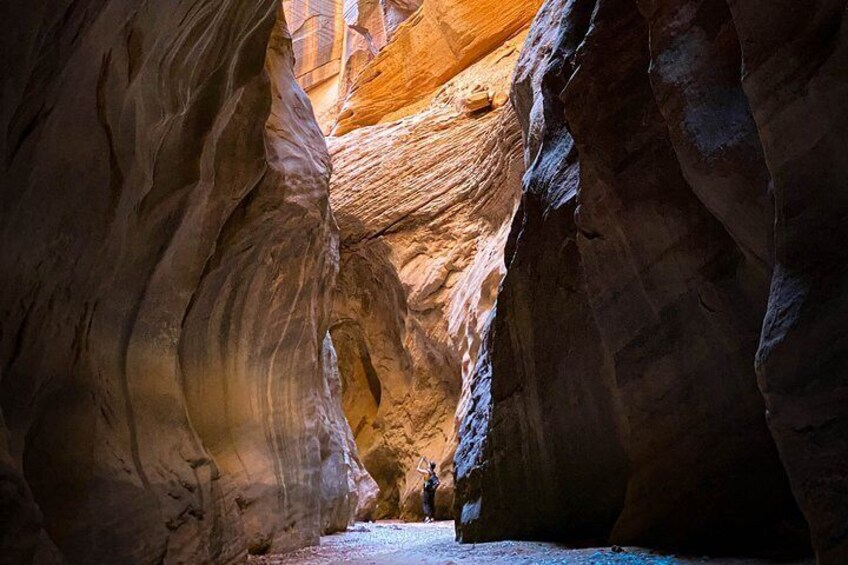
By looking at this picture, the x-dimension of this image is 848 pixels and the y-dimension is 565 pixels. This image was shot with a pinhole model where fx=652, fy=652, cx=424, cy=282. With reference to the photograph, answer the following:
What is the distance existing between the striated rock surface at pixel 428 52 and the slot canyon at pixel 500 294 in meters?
10.6

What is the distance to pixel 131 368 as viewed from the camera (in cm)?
460

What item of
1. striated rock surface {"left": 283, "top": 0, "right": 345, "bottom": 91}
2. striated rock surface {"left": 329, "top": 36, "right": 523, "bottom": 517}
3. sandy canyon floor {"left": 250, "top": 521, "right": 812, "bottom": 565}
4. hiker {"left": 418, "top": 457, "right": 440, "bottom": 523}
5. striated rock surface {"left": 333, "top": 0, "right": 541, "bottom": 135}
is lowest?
sandy canyon floor {"left": 250, "top": 521, "right": 812, "bottom": 565}

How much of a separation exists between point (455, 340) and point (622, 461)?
10136 millimetres

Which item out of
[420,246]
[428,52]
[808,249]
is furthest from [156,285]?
[428,52]

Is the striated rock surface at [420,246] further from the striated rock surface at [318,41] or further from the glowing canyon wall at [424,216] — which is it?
the striated rock surface at [318,41]

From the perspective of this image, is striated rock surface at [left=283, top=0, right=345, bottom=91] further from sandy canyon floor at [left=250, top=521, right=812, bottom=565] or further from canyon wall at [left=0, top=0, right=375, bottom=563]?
sandy canyon floor at [left=250, top=521, right=812, bottom=565]

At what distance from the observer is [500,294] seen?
6258mm

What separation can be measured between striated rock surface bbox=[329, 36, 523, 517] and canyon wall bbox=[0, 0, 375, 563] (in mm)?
7809

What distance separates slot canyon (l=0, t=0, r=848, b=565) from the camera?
8.46 feet

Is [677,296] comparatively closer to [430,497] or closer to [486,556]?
[486,556]

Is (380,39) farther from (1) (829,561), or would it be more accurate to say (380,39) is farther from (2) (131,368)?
(1) (829,561)

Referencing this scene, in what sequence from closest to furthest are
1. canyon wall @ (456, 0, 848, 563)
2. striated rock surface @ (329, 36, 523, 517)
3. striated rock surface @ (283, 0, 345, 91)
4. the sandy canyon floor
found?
canyon wall @ (456, 0, 848, 563)
the sandy canyon floor
striated rock surface @ (329, 36, 523, 517)
striated rock surface @ (283, 0, 345, 91)

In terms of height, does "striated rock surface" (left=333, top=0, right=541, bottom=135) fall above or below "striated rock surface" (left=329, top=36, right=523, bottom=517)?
above

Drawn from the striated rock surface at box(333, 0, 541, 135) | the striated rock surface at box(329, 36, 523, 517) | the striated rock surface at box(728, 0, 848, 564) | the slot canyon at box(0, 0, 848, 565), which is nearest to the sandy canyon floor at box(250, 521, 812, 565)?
the slot canyon at box(0, 0, 848, 565)
